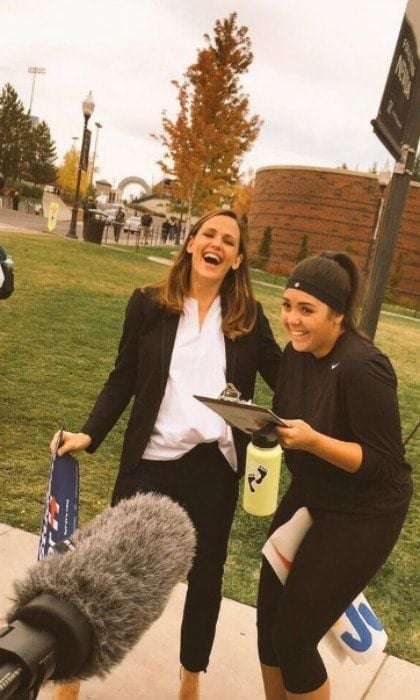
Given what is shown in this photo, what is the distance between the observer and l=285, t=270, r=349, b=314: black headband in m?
2.12

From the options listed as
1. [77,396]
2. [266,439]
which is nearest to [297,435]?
[266,439]

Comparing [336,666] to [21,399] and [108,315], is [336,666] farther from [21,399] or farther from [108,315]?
[108,315]

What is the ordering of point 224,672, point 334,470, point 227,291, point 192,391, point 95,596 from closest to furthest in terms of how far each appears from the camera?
point 95,596, point 334,470, point 192,391, point 227,291, point 224,672

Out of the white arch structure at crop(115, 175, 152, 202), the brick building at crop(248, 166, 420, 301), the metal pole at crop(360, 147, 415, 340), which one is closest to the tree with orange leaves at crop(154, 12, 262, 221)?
the brick building at crop(248, 166, 420, 301)

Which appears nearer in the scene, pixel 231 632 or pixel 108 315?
pixel 231 632

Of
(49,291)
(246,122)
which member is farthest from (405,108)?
(246,122)

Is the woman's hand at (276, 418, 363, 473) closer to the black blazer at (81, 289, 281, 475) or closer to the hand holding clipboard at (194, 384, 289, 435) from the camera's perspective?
the hand holding clipboard at (194, 384, 289, 435)

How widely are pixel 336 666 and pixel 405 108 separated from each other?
261cm

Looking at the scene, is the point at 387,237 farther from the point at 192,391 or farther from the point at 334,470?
the point at 334,470

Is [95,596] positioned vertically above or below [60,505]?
above

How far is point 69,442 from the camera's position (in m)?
2.25

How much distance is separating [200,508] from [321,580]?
62 centimetres

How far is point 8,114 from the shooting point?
68875 mm

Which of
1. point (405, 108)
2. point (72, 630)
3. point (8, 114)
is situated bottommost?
point (72, 630)
